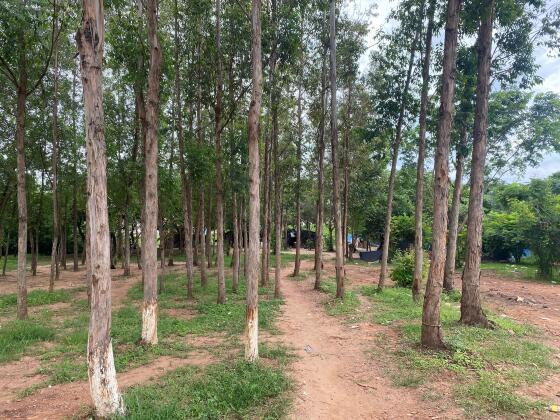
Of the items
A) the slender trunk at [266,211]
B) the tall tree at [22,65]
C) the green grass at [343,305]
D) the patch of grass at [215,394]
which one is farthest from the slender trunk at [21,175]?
the green grass at [343,305]

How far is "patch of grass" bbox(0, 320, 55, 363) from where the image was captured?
757 cm

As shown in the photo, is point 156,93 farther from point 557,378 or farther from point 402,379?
point 557,378

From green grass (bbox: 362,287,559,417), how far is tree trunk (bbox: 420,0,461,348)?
1.59ft

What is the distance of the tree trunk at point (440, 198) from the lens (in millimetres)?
7312

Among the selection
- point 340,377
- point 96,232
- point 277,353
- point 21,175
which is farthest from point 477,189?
point 21,175

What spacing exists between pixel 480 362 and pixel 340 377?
8.25 feet

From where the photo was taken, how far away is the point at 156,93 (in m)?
8.00

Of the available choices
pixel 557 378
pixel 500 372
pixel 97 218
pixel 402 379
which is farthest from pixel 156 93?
pixel 557 378

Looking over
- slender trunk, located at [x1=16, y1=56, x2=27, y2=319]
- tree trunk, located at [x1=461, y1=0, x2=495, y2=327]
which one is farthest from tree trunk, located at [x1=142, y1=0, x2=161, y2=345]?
tree trunk, located at [x1=461, y1=0, x2=495, y2=327]

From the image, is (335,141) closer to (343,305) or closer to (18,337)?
(343,305)

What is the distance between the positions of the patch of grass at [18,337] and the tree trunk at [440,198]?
8.47 metres

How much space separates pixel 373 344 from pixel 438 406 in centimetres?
295

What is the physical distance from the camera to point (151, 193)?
7949 millimetres

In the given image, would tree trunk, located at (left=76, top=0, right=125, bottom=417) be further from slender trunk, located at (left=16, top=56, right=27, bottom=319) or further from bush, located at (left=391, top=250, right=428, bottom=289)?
bush, located at (left=391, top=250, right=428, bottom=289)
